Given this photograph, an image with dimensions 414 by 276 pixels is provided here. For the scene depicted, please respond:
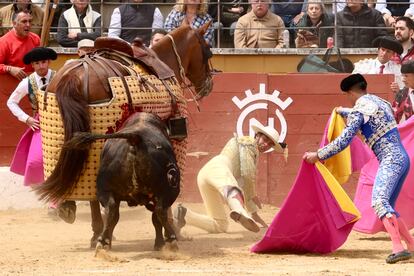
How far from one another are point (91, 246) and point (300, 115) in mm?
3830

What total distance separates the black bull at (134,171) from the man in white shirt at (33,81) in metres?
2.65

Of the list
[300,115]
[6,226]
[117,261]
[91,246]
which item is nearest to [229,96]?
[300,115]

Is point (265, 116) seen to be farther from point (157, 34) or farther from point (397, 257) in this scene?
point (397, 257)

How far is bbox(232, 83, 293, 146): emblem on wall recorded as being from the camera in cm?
1210

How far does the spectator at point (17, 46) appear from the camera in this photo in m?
11.9

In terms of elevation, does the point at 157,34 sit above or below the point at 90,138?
above

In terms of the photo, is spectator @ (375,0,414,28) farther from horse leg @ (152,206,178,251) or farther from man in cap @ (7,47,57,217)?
horse leg @ (152,206,178,251)

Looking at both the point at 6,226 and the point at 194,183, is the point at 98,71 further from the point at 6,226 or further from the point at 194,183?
the point at 194,183

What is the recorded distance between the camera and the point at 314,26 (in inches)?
511

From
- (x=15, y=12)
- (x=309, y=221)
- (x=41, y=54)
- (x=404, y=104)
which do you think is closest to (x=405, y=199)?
(x=404, y=104)

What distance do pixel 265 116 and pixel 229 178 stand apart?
2.72 meters

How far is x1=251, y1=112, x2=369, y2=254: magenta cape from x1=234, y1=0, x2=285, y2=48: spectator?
4.44 metres

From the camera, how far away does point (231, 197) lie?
30.0 feet

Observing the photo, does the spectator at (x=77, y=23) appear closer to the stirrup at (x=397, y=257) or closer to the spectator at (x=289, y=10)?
the spectator at (x=289, y=10)
